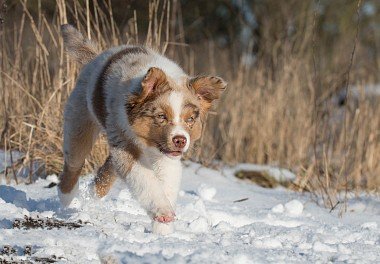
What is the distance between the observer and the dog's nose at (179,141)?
4.65 meters

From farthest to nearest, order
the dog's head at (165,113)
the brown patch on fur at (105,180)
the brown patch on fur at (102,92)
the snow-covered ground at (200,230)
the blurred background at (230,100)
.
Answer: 1. the blurred background at (230,100)
2. the brown patch on fur at (105,180)
3. the brown patch on fur at (102,92)
4. the dog's head at (165,113)
5. the snow-covered ground at (200,230)

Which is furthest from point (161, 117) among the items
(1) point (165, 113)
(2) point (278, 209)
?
(2) point (278, 209)

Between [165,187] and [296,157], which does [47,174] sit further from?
[296,157]

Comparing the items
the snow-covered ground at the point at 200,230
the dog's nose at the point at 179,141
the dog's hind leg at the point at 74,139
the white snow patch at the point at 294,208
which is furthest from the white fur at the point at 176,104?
the white snow patch at the point at 294,208

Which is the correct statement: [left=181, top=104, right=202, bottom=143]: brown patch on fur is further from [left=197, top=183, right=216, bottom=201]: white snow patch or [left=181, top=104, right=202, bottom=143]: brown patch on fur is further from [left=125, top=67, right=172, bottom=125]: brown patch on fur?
[left=197, top=183, right=216, bottom=201]: white snow patch

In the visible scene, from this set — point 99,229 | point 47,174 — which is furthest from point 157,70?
point 47,174

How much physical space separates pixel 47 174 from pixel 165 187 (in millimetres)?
2357

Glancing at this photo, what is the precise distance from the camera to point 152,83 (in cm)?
481

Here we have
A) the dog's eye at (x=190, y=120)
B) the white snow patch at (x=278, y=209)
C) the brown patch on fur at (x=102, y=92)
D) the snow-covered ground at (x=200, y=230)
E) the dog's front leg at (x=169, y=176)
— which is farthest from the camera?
the white snow patch at (x=278, y=209)

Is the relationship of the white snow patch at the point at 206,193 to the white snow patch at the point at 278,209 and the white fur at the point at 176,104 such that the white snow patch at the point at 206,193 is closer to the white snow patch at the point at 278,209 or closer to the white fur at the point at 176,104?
the white snow patch at the point at 278,209

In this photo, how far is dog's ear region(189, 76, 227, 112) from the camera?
5031mm

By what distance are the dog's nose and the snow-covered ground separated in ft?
1.73

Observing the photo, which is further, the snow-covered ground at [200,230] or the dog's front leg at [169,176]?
the dog's front leg at [169,176]

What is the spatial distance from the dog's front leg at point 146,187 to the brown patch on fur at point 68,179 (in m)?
0.86
